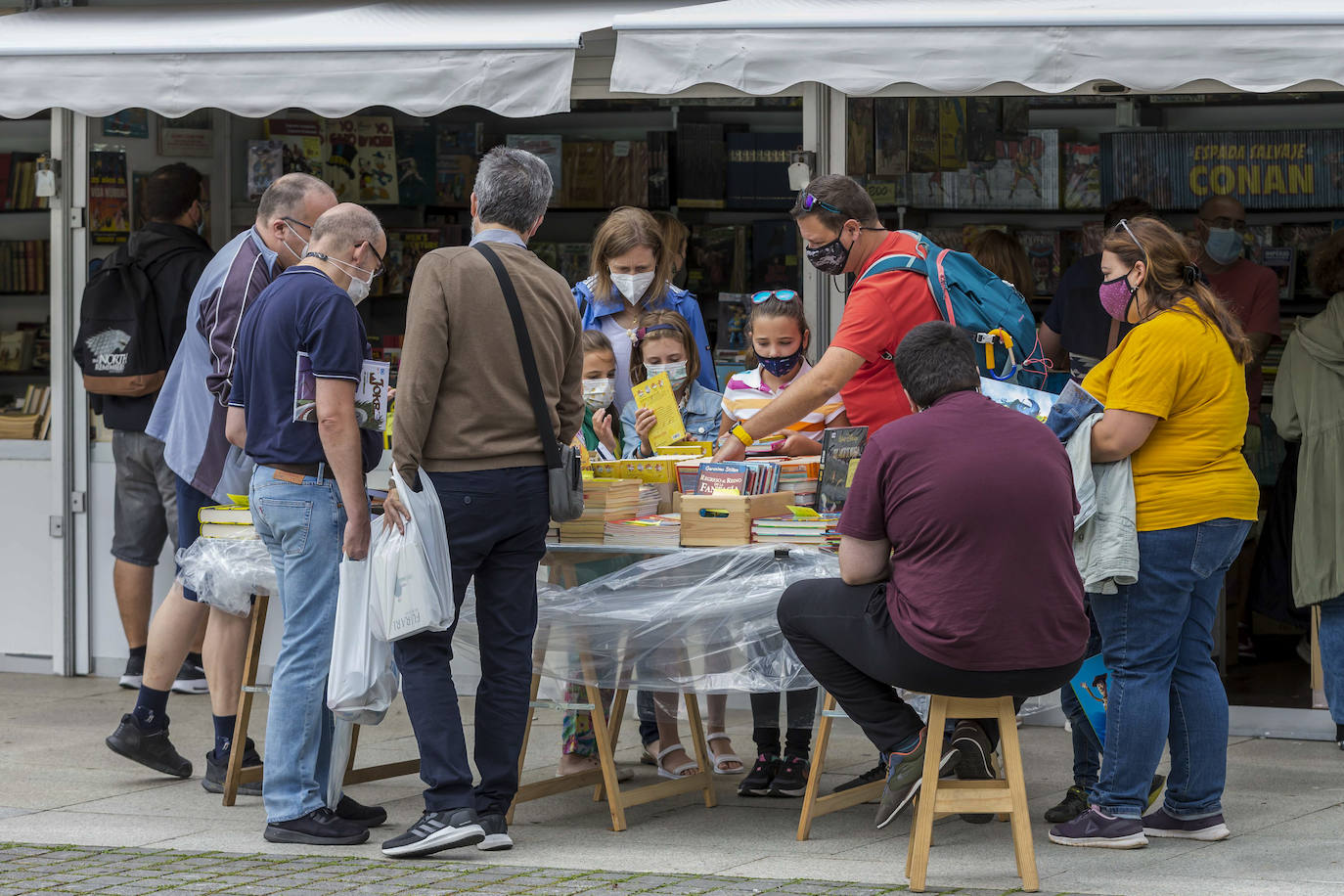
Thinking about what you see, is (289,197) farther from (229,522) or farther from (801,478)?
(801,478)

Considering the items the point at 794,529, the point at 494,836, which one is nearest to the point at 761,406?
the point at 794,529

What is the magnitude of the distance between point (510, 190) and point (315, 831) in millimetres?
1702

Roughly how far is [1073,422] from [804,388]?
31.0 inches

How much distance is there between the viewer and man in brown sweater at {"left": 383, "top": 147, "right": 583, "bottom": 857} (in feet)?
14.6

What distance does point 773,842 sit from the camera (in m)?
4.79

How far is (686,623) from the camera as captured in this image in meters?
4.92

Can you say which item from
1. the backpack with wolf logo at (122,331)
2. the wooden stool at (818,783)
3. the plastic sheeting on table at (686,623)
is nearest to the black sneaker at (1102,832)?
the wooden stool at (818,783)

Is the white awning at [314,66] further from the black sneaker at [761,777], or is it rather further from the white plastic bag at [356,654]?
the black sneaker at [761,777]

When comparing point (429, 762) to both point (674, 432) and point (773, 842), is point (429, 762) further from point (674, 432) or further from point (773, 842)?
point (674, 432)

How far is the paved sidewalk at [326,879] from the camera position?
423cm

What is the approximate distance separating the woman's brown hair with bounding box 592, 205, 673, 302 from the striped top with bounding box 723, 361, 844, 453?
1.50 ft

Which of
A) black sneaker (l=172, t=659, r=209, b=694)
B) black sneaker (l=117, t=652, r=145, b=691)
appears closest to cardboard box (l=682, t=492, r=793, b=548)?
black sneaker (l=172, t=659, r=209, b=694)

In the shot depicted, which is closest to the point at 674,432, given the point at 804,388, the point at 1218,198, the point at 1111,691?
A: the point at 804,388

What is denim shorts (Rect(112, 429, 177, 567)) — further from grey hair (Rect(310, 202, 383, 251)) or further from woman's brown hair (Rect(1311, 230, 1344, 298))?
woman's brown hair (Rect(1311, 230, 1344, 298))
